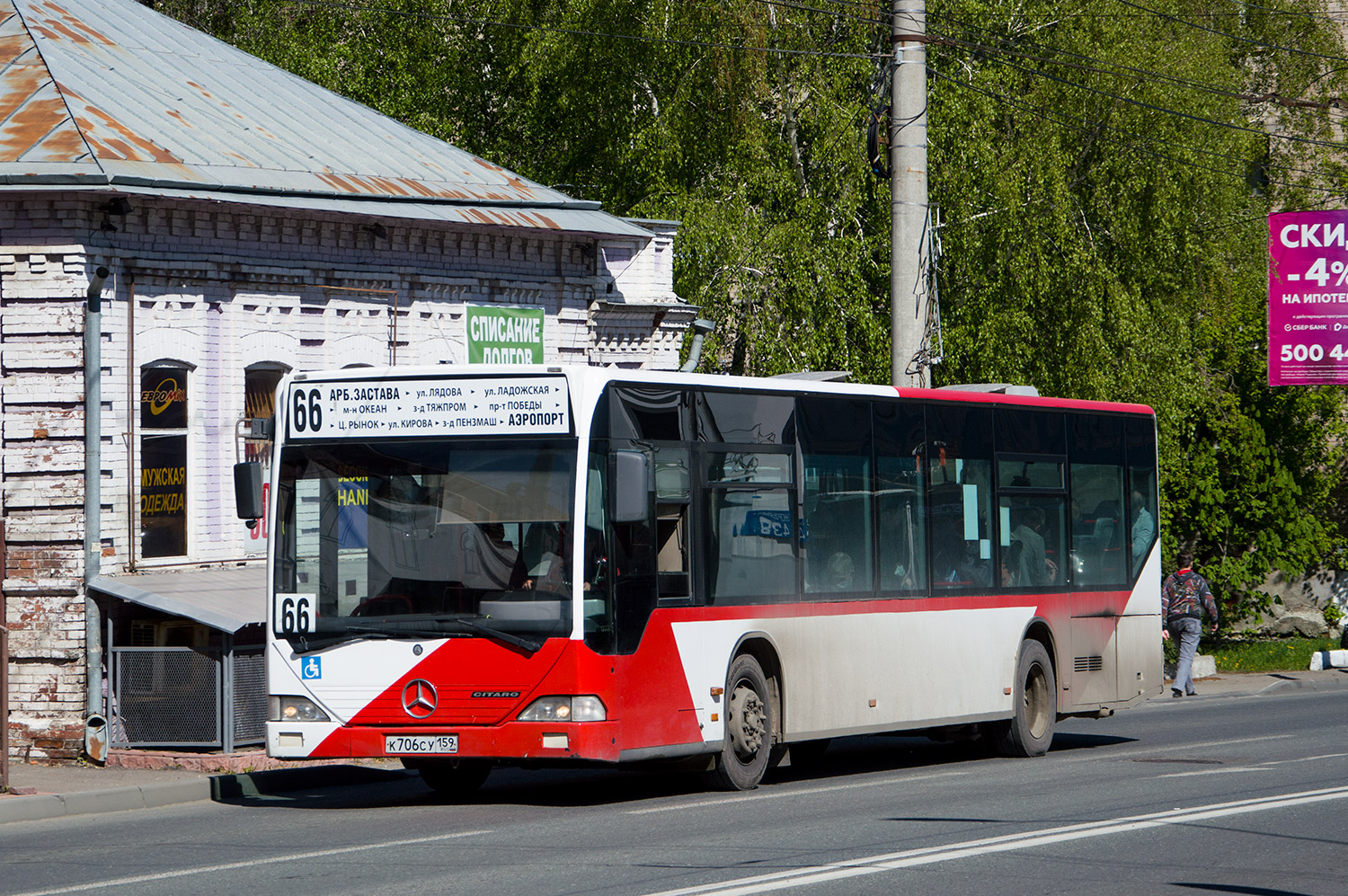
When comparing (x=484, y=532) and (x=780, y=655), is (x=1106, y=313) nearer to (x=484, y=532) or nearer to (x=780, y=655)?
(x=780, y=655)

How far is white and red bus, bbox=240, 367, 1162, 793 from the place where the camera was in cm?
1182

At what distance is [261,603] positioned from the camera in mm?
16891

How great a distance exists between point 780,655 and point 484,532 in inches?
108

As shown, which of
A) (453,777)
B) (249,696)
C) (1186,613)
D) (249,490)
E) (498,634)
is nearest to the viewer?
(498,634)

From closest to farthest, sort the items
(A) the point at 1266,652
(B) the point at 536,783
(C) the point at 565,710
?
(C) the point at 565,710
(B) the point at 536,783
(A) the point at 1266,652

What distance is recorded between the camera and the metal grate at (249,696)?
1634cm

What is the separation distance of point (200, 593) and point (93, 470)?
152 centimetres

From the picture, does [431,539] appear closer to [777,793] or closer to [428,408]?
[428,408]

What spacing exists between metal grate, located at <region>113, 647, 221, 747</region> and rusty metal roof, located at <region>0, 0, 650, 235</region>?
436cm

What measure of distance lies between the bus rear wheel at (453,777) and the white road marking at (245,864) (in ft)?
8.27

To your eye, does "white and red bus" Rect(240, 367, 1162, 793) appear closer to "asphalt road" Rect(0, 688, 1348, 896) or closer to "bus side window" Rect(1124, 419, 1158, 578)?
"asphalt road" Rect(0, 688, 1348, 896)

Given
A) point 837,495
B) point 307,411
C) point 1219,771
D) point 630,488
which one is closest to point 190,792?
point 307,411

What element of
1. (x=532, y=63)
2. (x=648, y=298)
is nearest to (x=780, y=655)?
(x=648, y=298)

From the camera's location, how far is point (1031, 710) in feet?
54.6
